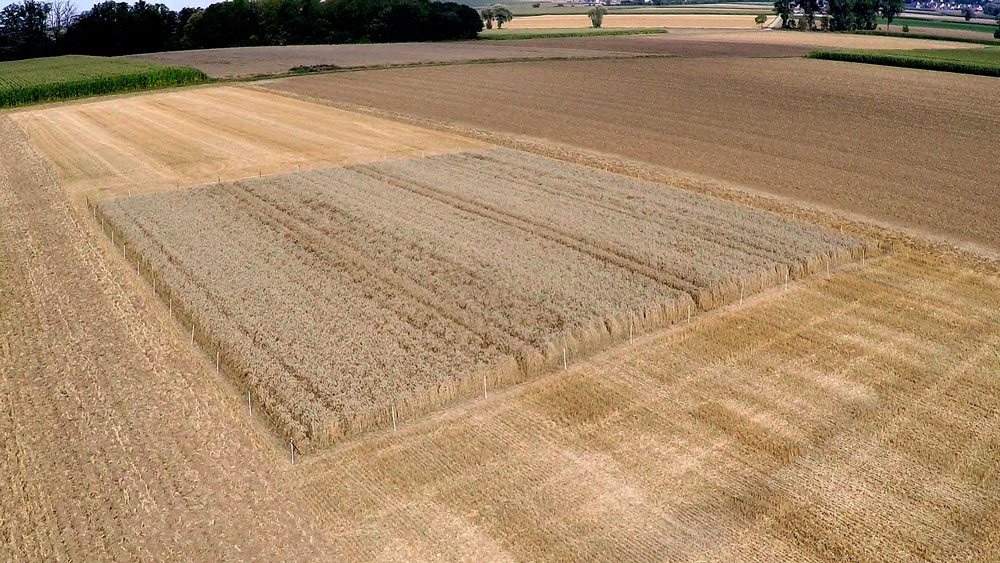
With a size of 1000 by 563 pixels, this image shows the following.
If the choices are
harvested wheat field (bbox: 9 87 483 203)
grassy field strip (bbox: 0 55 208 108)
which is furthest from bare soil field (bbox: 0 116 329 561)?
grassy field strip (bbox: 0 55 208 108)

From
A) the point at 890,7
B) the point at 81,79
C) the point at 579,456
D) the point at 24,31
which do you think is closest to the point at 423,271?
the point at 579,456

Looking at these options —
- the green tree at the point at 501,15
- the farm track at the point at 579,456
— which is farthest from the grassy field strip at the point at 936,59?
the green tree at the point at 501,15

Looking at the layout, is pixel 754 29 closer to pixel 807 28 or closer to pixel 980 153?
pixel 807 28

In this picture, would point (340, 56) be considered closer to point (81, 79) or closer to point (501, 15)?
point (81, 79)

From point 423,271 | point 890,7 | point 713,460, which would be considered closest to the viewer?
point 713,460

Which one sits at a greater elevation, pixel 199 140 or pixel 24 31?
pixel 24 31

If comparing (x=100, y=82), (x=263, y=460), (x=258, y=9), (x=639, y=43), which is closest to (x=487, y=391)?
(x=263, y=460)

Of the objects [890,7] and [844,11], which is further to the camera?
[890,7]

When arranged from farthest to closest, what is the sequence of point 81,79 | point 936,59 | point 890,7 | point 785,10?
point 890,7
point 785,10
point 936,59
point 81,79
